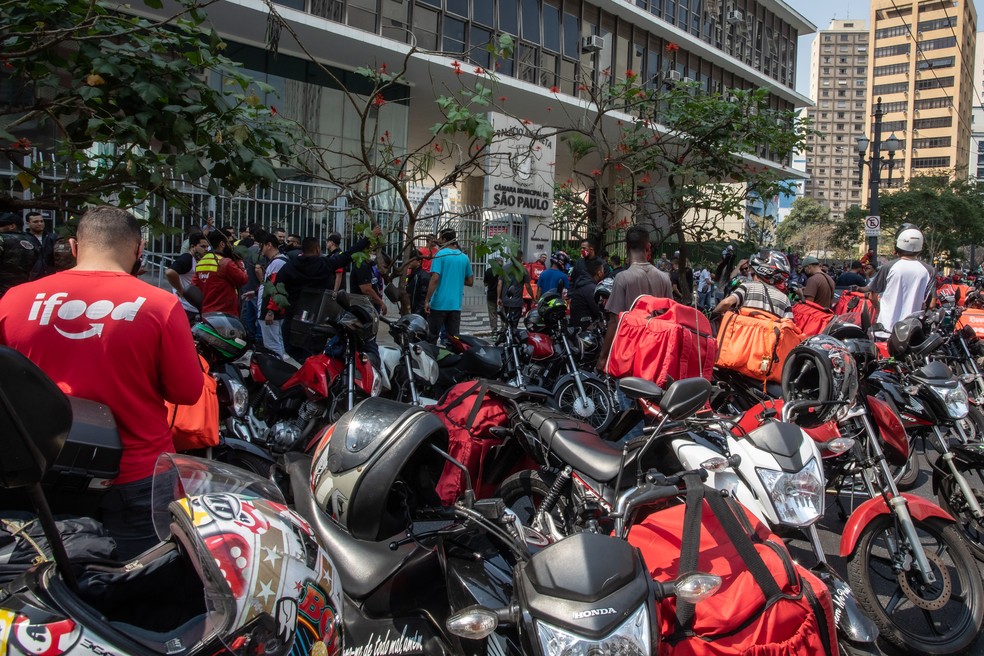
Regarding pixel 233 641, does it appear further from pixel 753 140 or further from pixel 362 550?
pixel 753 140

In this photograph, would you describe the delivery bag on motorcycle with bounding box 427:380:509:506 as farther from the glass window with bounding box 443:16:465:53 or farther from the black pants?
the glass window with bounding box 443:16:465:53

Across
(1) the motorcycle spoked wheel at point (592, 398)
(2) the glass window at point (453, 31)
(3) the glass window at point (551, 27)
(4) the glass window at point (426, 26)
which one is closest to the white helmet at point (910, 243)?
(1) the motorcycle spoked wheel at point (592, 398)

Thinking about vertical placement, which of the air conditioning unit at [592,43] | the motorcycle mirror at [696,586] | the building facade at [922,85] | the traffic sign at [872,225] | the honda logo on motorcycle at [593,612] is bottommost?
the honda logo on motorcycle at [593,612]

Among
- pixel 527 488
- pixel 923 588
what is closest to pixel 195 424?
pixel 527 488

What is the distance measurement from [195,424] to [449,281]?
6.31 meters

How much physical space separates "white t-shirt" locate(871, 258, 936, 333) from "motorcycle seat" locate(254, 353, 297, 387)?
18.6 feet

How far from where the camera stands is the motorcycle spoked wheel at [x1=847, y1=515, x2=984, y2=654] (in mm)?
3561

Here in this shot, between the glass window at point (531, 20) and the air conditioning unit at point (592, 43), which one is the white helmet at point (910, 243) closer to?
the glass window at point (531, 20)

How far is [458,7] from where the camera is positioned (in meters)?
17.4

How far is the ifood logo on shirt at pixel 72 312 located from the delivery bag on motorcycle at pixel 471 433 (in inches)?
74.2

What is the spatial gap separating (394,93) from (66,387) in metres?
14.8

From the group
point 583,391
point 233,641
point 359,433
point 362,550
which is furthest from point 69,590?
point 583,391

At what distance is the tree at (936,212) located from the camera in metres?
40.3

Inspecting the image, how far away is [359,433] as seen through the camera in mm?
2553
